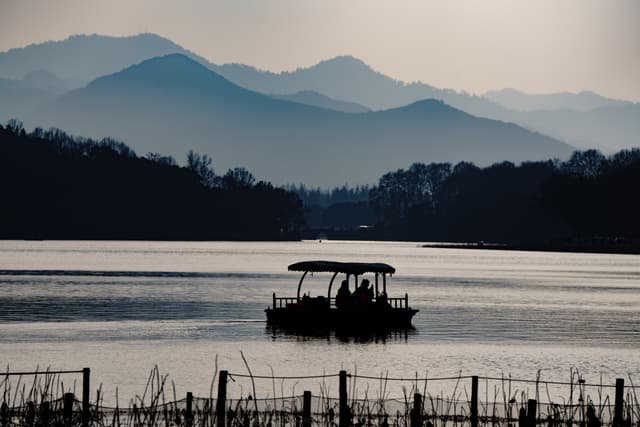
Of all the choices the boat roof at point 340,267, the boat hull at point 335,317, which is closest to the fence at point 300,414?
the boat hull at point 335,317

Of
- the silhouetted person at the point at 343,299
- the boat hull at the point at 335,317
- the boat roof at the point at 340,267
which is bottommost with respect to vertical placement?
the boat hull at the point at 335,317

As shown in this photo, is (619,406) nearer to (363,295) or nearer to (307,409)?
(307,409)

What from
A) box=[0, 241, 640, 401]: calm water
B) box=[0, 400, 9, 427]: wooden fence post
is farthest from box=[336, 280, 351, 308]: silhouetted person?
box=[0, 400, 9, 427]: wooden fence post

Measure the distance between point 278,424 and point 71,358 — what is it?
78.9ft

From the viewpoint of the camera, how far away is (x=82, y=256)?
19350 cm

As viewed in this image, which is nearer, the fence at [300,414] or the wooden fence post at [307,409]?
the fence at [300,414]

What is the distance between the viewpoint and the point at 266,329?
71625mm

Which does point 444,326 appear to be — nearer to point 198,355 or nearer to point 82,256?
point 198,355

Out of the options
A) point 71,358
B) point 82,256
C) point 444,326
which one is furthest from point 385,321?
point 82,256

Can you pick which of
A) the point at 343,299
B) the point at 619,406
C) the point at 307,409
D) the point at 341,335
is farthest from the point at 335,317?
the point at 307,409

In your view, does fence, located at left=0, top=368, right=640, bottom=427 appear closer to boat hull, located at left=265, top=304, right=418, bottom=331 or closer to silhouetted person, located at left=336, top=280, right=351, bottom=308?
boat hull, located at left=265, top=304, right=418, bottom=331

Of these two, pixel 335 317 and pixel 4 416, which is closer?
pixel 4 416

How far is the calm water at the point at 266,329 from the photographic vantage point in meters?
54.2

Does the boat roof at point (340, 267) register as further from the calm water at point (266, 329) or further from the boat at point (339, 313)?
the calm water at point (266, 329)
